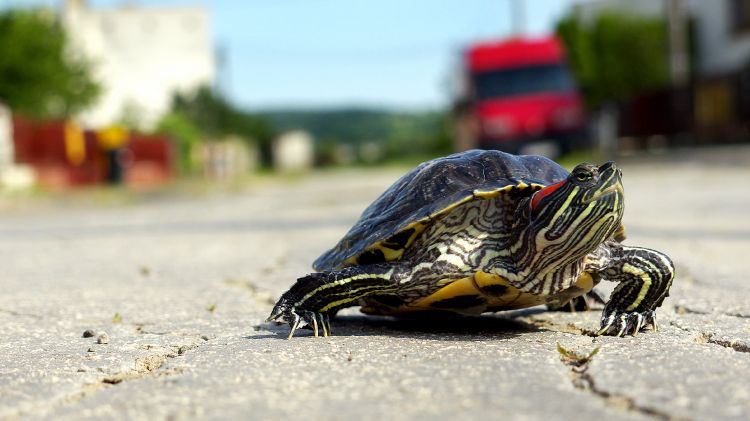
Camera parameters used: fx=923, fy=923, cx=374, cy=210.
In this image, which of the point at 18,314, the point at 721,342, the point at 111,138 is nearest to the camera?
the point at 721,342

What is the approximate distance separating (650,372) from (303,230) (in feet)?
20.3

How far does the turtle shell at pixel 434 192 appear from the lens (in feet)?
10.1

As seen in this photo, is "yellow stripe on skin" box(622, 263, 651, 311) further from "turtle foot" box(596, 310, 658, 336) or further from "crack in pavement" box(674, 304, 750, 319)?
"crack in pavement" box(674, 304, 750, 319)

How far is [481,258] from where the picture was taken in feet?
9.97

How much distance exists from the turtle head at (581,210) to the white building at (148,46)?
5606 cm

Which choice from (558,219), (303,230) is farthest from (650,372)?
(303,230)

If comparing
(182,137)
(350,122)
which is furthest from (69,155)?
(350,122)

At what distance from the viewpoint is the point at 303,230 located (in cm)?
845

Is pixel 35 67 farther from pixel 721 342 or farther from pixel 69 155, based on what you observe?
pixel 721 342

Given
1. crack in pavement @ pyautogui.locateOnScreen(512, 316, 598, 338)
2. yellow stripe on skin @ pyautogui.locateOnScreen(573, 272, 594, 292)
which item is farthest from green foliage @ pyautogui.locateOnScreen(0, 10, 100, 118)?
yellow stripe on skin @ pyautogui.locateOnScreen(573, 272, 594, 292)

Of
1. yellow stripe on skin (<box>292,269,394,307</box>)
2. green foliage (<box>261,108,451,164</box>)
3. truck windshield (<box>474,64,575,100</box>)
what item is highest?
truck windshield (<box>474,64,575,100</box>)

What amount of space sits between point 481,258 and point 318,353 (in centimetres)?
63

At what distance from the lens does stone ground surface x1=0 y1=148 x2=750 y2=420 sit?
2.12 metres

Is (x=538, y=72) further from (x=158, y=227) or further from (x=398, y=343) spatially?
(x=398, y=343)
